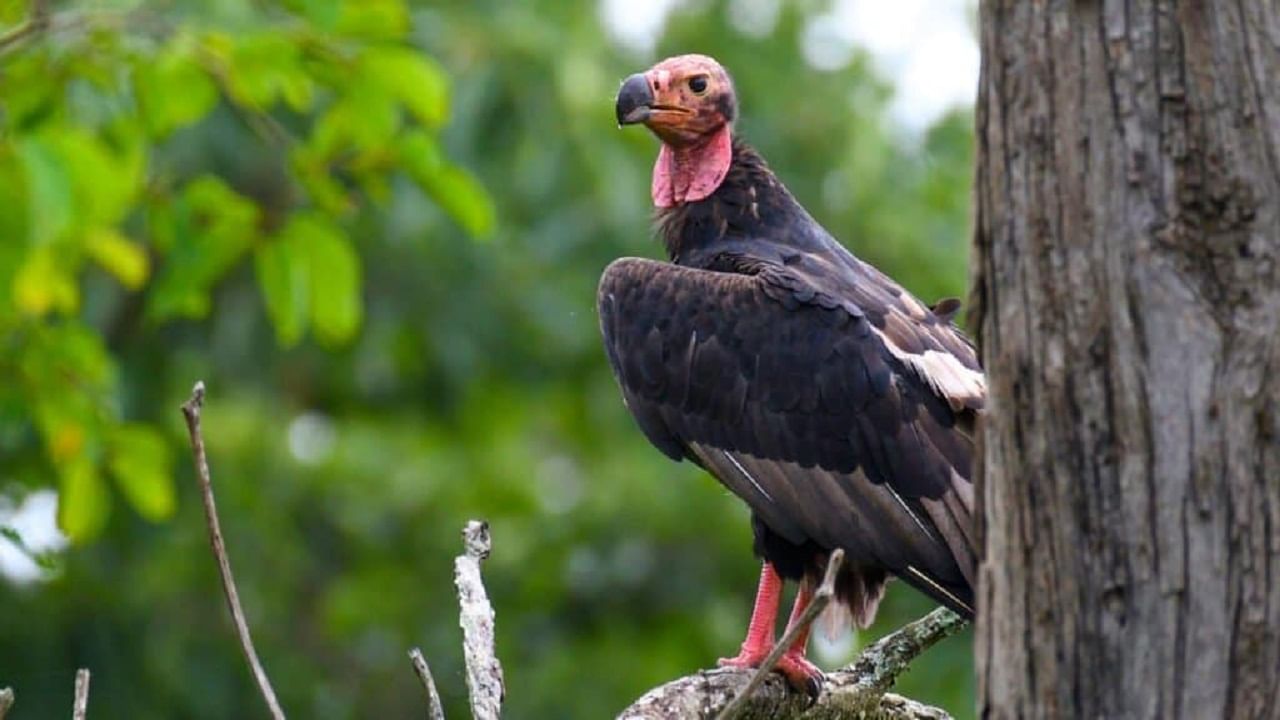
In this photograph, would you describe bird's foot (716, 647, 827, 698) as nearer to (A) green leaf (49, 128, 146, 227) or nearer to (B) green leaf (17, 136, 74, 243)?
(B) green leaf (17, 136, 74, 243)

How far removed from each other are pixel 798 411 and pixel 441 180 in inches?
61.3

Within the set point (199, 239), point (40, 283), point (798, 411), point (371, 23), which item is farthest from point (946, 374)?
point (40, 283)

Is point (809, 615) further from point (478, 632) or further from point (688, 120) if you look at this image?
point (688, 120)

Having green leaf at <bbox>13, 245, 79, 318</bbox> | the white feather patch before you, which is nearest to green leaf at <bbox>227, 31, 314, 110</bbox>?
green leaf at <bbox>13, 245, 79, 318</bbox>

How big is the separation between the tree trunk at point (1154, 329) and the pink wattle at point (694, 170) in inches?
129

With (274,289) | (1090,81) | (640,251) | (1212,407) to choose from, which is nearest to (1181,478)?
(1212,407)

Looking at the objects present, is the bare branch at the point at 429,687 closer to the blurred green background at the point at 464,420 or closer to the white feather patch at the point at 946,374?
the white feather patch at the point at 946,374

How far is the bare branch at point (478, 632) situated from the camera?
126 inches

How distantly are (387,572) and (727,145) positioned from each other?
8159 millimetres

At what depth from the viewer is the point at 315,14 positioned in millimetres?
5648

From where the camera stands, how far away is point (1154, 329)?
2480mm

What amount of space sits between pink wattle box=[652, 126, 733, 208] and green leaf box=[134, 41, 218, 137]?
1.32 m

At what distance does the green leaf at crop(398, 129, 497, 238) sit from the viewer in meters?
6.01

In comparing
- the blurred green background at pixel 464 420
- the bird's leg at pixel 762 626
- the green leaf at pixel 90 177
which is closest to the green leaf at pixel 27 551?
the bird's leg at pixel 762 626
